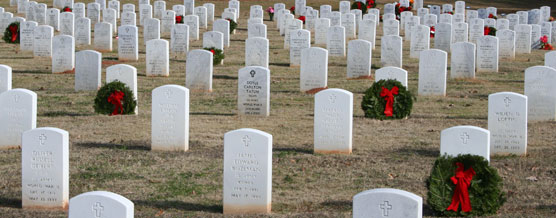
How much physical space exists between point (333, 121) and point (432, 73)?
6681 millimetres

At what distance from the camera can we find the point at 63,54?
2281 cm

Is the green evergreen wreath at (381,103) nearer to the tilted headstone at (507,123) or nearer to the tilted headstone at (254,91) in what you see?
the tilted headstone at (254,91)

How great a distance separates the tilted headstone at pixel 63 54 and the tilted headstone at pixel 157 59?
Result: 70.7 inches

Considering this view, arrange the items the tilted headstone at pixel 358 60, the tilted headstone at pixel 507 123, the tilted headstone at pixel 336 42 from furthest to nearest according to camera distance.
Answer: the tilted headstone at pixel 336 42, the tilted headstone at pixel 358 60, the tilted headstone at pixel 507 123

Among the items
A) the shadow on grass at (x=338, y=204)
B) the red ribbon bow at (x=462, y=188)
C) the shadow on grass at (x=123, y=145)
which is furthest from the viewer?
the shadow on grass at (x=123, y=145)

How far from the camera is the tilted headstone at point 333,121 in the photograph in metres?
13.9

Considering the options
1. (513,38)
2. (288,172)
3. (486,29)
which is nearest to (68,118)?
(288,172)

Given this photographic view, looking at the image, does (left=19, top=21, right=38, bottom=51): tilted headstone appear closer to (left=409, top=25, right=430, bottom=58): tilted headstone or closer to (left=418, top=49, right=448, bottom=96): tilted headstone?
(left=409, top=25, right=430, bottom=58): tilted headstone

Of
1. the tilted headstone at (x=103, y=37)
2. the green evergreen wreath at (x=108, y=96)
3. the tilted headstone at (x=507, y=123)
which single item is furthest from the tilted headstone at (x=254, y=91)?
the tilted headstone at (x=103, y=37)

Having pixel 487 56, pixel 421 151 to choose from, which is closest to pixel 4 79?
pixel 421 151

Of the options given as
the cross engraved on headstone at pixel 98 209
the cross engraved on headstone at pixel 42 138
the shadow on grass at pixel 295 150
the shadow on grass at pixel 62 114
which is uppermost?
the shadow on grass at pixel 62 114

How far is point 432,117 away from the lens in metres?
17.9

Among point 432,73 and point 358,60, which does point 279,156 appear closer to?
point 432,73

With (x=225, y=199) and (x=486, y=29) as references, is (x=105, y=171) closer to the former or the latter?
(x=225, y=199)
